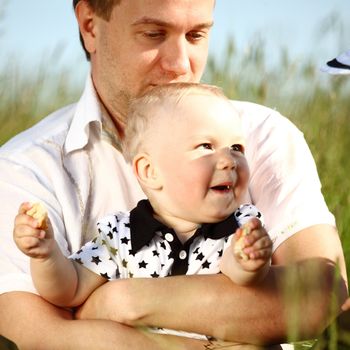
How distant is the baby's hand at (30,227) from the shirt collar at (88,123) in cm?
77

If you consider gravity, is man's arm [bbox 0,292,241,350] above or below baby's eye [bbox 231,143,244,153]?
below

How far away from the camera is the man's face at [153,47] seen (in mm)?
3637

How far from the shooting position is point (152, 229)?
298cm

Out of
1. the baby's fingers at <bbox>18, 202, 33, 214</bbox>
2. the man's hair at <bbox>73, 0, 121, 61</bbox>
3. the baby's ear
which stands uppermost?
the man's hair at <bbox>73, 0, 121, 61</bbox>

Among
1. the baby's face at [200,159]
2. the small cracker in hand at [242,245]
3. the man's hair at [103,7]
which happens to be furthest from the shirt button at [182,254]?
the man's hair at [103,7]

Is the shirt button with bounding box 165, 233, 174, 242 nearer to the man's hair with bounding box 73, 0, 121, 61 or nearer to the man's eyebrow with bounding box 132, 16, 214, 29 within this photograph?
the man's eyebrow with bounding box 132, 16, 214, 29

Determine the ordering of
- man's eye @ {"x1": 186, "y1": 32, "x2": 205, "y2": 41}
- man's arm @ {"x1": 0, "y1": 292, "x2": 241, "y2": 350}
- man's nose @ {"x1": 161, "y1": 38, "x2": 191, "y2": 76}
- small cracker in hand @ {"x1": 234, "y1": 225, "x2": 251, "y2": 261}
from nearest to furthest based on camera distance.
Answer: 1. small cracker in hand @ {"x1": 234, "y1": 225, "x2": 251, "y2": 261}
2. man's arm @ {"x1": 0, "y1": 292, "x2": 241, "y2": 350}
3. man's nose @ {"x1": 161, "y1": 38, "x2": 191, "y2": 76}
4. man's eye @ {"x1": 186, "y1": 32, "x2": 205, "y2": 41}

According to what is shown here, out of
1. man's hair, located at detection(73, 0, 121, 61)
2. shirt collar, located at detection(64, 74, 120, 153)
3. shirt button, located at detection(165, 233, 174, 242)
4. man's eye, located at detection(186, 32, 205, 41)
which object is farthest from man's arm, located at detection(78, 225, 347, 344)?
man's hair, located at detection(73, 0, 121, 61)

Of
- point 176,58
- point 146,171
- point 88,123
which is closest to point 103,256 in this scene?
point 146,171

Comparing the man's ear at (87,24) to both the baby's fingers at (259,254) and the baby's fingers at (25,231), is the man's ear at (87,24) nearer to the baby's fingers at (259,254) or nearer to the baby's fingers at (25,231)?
the baby's fingers at (25,231)

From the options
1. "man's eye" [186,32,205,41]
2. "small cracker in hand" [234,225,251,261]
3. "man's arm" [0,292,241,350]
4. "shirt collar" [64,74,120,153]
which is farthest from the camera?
"man's eye" [186,32,205,41]

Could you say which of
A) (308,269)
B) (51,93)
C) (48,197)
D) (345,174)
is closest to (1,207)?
(48,197)

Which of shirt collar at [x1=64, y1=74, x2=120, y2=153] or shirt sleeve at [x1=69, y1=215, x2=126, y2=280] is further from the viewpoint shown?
shirt collar at [x1=64, y1=74, x2=120, y2=153]

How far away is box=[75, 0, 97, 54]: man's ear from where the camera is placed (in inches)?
158
